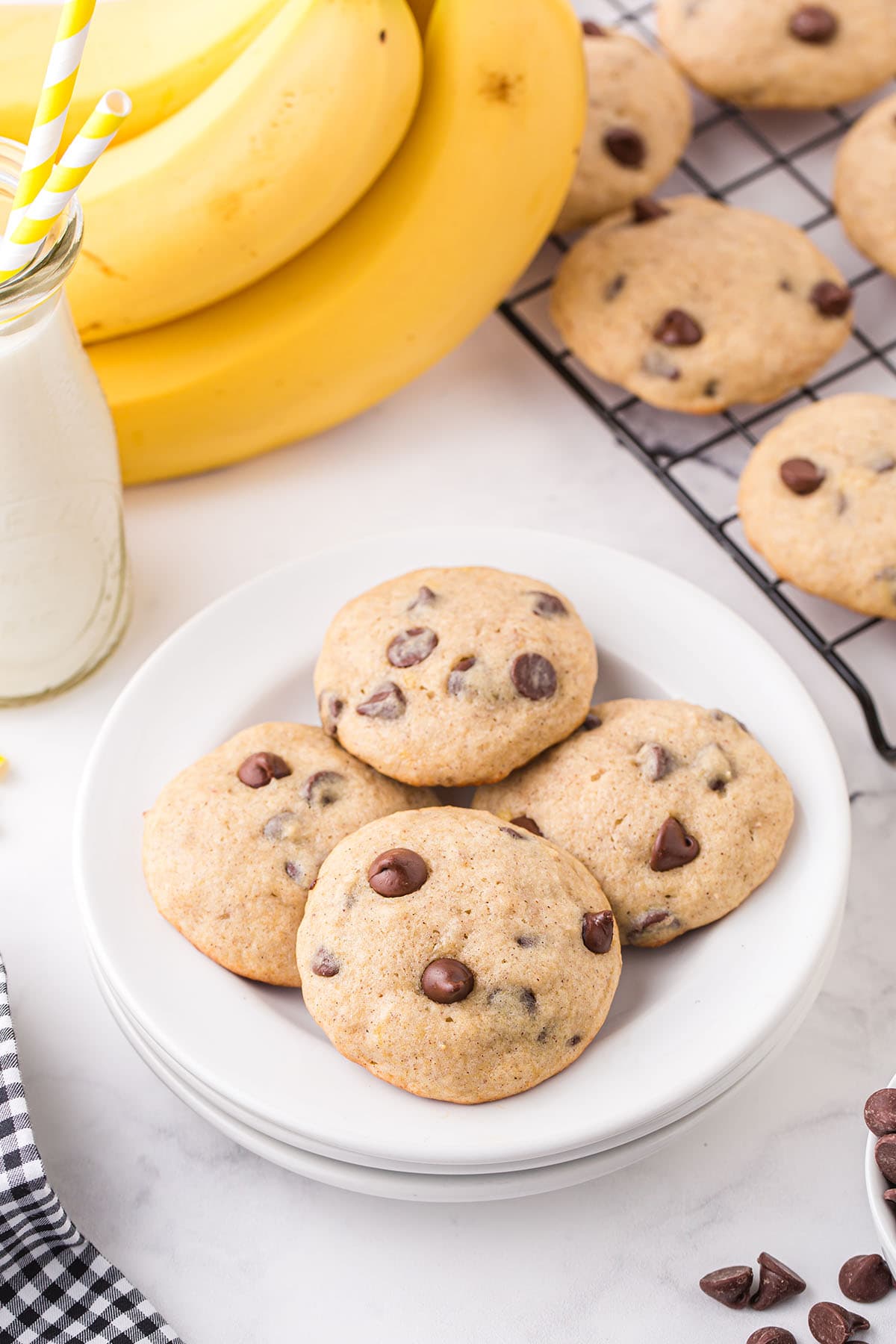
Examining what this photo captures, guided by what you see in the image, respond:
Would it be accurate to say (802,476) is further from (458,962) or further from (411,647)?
(458,962)

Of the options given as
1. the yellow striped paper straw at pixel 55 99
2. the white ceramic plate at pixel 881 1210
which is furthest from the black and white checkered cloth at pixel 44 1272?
the yellow striped paper straw at pixel 55 99

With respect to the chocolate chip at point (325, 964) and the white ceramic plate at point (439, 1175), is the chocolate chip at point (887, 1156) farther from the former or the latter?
the chocolate chip at point (325, 964)

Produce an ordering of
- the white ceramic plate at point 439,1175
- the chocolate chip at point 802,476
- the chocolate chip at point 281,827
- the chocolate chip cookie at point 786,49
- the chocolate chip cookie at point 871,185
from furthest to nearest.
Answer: the chocolate chip cookie at point 786,49
the chocolate chip cookie at point 871,185
the chocolate chip at point 802,476
the chocolate chip at point 281,827
the white ceramic plate at point 439,1175

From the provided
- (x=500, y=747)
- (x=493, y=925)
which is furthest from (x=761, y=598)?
(x=493, y=925)

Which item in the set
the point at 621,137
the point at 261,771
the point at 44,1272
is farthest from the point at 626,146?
the point at 44,1272

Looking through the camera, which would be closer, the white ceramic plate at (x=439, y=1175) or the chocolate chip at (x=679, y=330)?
the white ceramic plate at (x=439, y=1175)

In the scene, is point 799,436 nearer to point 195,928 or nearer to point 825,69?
point 825,69

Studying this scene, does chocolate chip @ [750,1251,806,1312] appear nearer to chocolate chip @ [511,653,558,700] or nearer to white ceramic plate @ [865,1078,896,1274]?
white ceramic plate @ [865,1078,896,1274]
